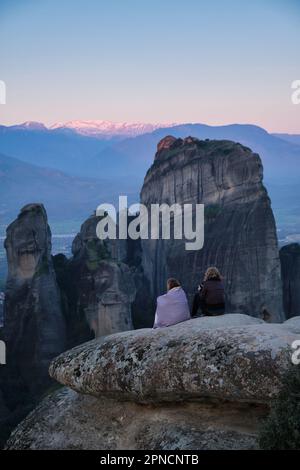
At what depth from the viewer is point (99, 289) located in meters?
54.5

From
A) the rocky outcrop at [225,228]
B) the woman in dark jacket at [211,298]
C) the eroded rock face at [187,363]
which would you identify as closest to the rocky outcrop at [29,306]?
the rocky outcrop at [225,228]

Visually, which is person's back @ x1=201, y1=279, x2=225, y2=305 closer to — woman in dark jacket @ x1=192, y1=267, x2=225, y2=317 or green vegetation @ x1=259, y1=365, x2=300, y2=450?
woman in dark jacket @ x1=192, y1=267, x2=225, y2=317

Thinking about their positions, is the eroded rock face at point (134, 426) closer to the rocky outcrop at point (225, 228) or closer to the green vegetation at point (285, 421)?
the green vegetation at point (285, 421)

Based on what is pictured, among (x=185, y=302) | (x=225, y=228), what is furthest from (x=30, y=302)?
(x=185, y=302)

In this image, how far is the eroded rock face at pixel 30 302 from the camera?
173 feet

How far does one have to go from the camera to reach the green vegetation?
30.8ft

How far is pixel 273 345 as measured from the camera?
430 inches

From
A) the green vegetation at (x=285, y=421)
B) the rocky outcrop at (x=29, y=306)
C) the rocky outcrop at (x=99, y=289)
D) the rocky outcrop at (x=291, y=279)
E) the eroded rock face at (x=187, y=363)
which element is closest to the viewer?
the green vegetation at (x=285, y=421)

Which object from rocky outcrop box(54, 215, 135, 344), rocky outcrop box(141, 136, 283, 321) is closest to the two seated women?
rocky outcrop box(54, 215, 135, 344)

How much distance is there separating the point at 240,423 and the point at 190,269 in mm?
54274

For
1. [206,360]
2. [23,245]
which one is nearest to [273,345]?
[206,360]

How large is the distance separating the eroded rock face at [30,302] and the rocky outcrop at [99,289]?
6.60 feet

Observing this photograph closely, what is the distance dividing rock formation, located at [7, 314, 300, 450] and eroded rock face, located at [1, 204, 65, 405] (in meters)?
40.2

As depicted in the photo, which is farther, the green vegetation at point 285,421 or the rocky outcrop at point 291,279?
the rocky outcrop at point 291,279
